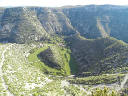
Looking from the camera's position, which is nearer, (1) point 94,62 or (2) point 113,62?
(2) point 113,62

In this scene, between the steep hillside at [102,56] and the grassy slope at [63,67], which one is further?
the grassy slope at [63,67]

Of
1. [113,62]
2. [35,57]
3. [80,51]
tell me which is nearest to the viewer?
[113,62]

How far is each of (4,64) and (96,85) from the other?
2805 inches

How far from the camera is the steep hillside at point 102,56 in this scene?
121 m

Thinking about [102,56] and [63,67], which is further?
[102,56]

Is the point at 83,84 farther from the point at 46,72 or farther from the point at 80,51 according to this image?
the point at 80,51

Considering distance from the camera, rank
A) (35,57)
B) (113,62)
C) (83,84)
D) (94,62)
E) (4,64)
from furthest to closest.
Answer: (35,57) < (94,62) < (113,62) < (4,64) < (83,84)

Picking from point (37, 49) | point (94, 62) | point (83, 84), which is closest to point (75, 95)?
point (83, 84)

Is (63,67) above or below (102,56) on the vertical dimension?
below

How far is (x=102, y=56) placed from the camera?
147750 millimetres

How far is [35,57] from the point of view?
163125 millimetres

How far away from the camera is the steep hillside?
397 ft

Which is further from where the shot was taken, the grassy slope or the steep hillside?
the grassy slope

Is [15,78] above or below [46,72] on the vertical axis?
above
